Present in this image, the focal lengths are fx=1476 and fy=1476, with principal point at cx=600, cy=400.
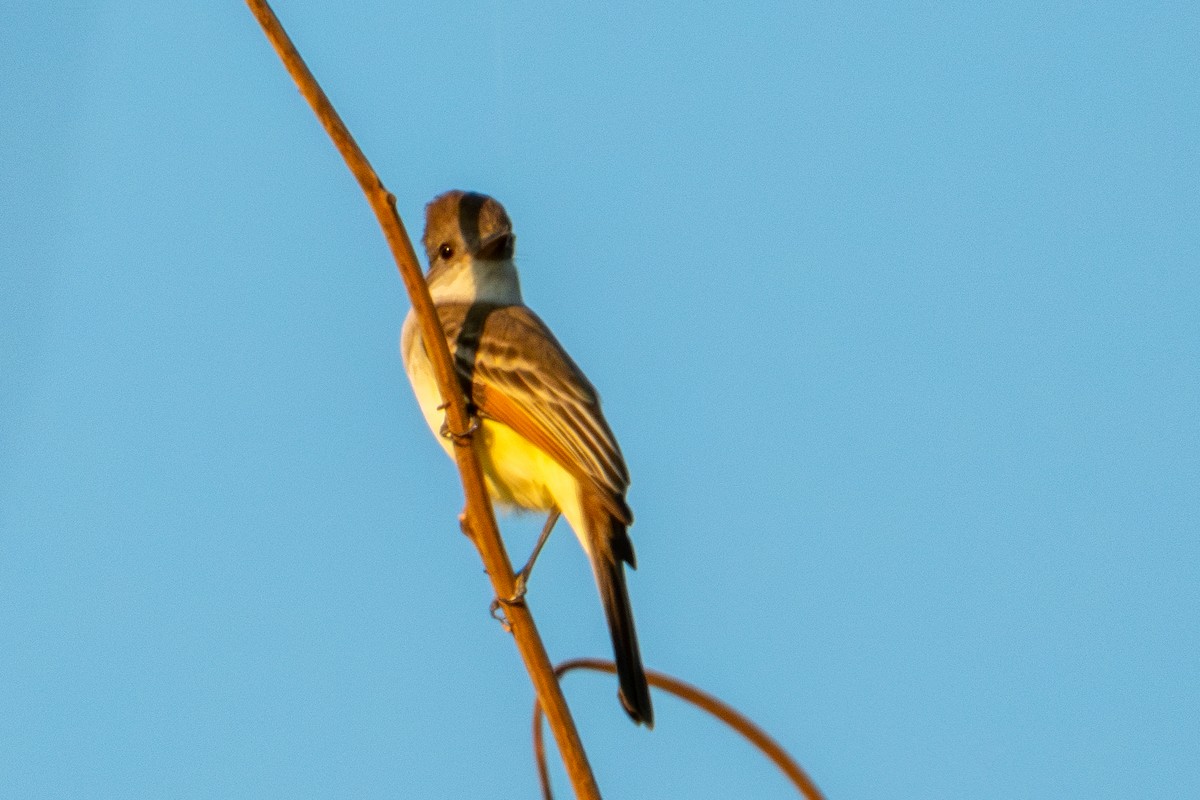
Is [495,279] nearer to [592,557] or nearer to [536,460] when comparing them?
[536,460]

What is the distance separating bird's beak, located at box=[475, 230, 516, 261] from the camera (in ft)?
17.1

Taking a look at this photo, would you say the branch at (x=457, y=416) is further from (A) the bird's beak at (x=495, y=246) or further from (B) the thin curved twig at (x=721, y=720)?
(A) the bird's beak at (x=495, y=246)

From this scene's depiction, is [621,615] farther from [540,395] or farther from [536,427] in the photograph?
[540,395]

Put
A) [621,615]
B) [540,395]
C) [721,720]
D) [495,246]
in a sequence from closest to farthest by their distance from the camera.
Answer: [721,720], [621,615], [540,395], [495,246]

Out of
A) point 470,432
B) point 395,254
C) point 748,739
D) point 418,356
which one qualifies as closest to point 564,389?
point 418,356

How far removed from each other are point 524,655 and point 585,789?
323 mm

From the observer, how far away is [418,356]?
15.3ft

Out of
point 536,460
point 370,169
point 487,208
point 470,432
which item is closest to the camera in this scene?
point 370,169

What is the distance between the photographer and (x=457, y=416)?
8.20 feet

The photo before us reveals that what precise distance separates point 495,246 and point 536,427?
3.71 ft

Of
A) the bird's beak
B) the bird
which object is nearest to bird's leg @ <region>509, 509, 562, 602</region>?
the bird

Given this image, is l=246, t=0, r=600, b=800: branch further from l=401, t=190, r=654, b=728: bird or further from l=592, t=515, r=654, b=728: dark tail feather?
l=401, t=190, r=654, b=728: bird

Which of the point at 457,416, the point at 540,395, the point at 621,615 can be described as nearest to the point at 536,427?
the point at 540,395

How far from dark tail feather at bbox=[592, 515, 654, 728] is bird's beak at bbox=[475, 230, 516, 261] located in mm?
1445
